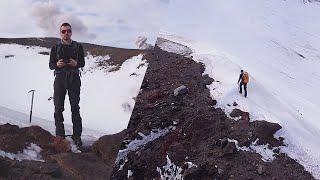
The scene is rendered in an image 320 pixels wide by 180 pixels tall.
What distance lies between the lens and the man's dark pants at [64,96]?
1916 millimetres

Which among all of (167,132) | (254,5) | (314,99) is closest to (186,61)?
(167,132)

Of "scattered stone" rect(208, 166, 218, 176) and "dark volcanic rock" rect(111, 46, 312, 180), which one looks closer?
"dark volcanic rock" rect(111, 46, 312, 180)

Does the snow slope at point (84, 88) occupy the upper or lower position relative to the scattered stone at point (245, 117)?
upper

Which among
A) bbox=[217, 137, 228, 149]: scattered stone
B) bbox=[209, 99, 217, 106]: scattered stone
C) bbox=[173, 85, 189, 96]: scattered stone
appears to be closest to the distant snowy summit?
bbox=[217, 137, 228, 149]: scattered stone

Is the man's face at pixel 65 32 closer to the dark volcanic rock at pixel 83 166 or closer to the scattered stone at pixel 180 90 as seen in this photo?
the dark volcanic rock at pixel 83 166

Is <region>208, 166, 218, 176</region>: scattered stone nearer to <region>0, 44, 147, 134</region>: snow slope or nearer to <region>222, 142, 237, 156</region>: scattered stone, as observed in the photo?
<region>222, 142, 237, 156</region>: scattered stone

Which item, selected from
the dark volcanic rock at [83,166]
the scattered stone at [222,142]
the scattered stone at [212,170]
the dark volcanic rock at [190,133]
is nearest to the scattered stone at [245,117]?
the dark volcanic rock at [190,133]

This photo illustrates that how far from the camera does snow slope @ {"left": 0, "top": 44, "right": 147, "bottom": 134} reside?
1.84 m

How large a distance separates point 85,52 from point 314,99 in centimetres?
502

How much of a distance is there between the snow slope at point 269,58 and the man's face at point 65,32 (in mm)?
2721

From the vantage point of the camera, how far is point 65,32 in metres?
1.82

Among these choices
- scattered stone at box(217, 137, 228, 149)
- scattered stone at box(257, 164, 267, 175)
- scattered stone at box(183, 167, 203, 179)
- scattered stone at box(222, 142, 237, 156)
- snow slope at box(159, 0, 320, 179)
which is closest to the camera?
scattered stone at box(183, 167, 203, 179)

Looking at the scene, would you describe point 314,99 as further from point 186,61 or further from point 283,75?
point 186,61

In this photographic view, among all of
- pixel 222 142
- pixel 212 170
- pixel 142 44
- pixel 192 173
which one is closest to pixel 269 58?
pixel 222 142
